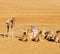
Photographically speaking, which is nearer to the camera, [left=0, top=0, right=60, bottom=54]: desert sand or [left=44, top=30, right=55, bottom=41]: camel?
[left=0, top=0, right=60, bottom=54]: desert sand

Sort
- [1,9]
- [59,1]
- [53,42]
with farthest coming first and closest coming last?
[59,1]
[1,9]
[53,42]

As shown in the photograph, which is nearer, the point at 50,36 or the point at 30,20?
the point at 50,36

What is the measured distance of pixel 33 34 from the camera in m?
14.6

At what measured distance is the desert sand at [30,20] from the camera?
13.0m

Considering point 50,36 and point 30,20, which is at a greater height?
point 30,20

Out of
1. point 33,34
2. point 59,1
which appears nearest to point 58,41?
point 33,34

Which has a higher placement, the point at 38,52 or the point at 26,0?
the point at 26,0

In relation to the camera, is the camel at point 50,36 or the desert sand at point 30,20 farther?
the camel at point 50,36

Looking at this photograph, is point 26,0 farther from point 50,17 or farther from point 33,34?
point 33,34

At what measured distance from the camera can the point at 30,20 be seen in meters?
22.7

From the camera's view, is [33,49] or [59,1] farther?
[59,1]

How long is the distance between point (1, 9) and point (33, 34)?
1355 centimetres

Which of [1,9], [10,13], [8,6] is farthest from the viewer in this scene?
[8,6]

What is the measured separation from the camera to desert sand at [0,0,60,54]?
42.7 feet
